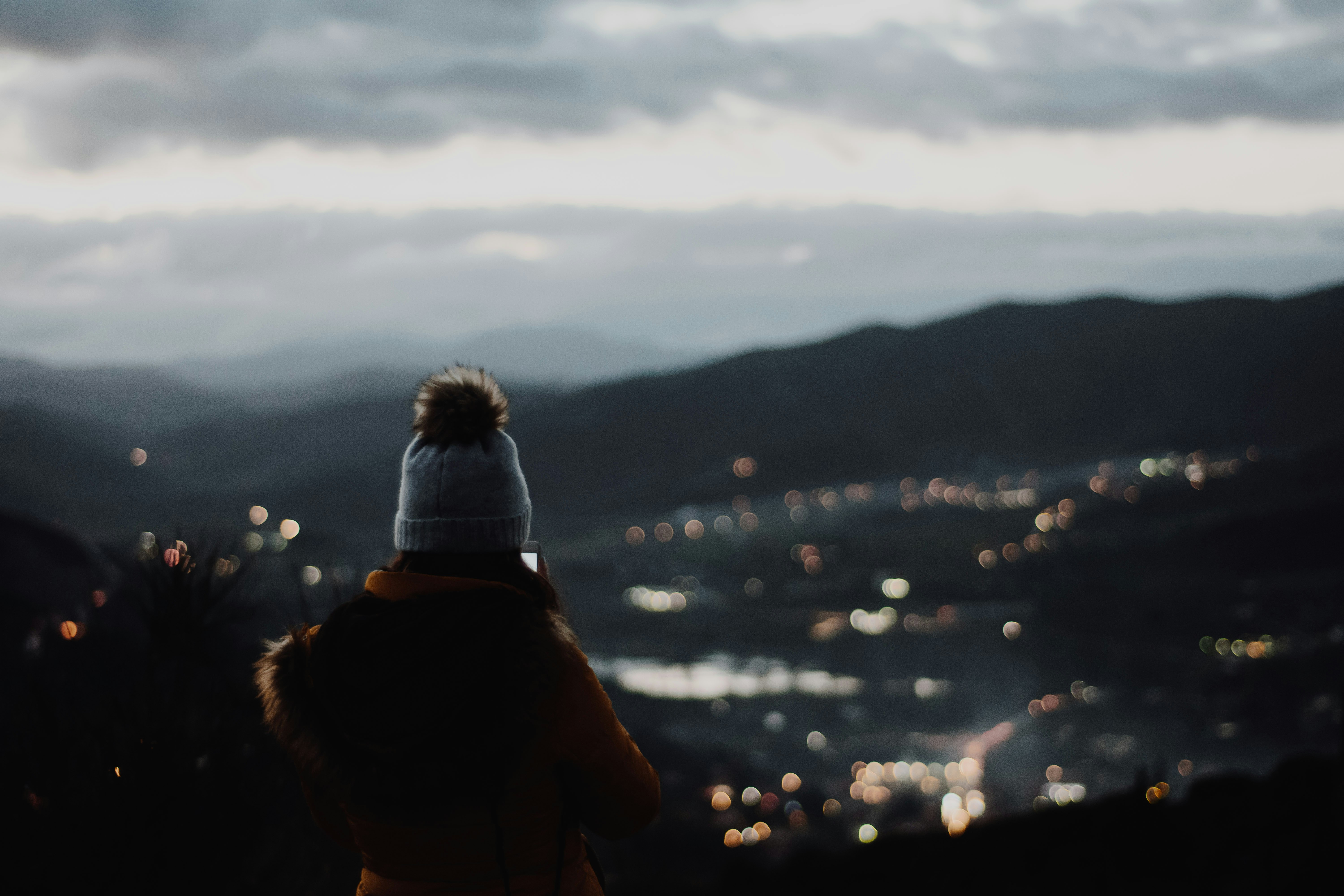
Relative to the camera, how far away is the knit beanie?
2.69 m

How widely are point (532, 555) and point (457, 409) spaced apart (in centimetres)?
45

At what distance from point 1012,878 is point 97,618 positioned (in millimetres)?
12130

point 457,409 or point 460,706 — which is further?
point 457,409

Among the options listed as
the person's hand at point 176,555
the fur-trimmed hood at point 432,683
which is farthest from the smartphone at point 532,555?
the person's hand at point 176,555

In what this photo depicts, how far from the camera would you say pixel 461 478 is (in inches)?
106

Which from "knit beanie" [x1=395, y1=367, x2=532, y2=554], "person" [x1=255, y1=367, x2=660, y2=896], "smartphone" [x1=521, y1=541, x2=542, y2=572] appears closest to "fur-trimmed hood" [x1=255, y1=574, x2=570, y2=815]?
"person" [x1=255, y1=367, x2=660, y2=896]

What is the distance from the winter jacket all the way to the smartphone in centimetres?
29

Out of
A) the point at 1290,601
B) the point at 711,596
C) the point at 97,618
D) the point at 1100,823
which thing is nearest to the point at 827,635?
the point at 711,596

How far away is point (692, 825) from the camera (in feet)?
230

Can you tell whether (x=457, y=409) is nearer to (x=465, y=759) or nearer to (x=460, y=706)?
(x=460, y=706)

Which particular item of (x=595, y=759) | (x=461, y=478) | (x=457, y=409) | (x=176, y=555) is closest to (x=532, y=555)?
(x=461, y=478)

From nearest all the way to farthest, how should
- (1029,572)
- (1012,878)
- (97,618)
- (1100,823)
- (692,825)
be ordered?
(97,618), (1012,878), (1100,823), (692,825), (1029,572)

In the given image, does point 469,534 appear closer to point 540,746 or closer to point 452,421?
point 452,421

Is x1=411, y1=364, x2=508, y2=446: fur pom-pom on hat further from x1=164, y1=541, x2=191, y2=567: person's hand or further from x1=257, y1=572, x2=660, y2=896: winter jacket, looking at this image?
x1=164, y1=541, x2=191, y2=567: person's hand
